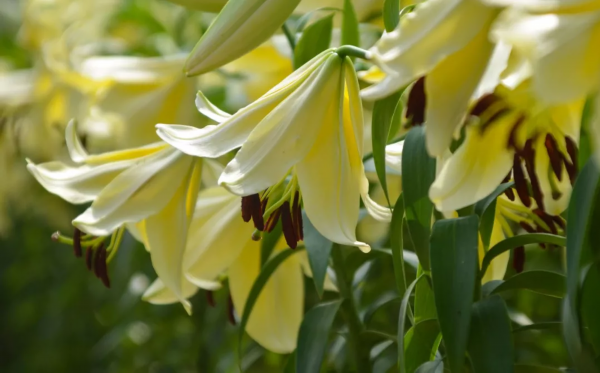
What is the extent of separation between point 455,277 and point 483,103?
0.09 m

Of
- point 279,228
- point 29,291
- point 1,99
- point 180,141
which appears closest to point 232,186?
point 180,141

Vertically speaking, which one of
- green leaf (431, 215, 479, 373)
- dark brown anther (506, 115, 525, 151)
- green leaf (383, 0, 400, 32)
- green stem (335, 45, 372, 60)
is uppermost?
green leaf (383, 0, 400, 32)

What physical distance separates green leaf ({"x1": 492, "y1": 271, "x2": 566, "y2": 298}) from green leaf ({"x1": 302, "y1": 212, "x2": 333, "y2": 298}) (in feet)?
0.39

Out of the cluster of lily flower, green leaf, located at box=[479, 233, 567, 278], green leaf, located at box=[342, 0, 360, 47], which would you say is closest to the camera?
the cluster of lily flower

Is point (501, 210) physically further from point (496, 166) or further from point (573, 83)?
point (573, 83)

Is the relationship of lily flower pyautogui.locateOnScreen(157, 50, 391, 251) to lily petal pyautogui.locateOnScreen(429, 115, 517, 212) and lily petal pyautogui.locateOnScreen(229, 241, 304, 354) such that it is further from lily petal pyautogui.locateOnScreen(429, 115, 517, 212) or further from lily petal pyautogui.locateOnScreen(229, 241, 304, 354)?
lily petal pyautogui.locateOnScreen(229, 241, 304, 354)

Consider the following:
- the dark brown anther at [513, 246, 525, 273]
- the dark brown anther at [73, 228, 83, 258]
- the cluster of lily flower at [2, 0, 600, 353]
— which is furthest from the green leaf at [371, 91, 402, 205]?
the dark brown anther at [73, 228, 83, 258]

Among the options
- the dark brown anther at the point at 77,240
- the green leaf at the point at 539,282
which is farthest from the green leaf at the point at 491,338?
the dark brown anther at the point at 77,240

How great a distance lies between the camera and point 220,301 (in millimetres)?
965

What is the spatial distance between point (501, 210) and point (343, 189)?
133mm

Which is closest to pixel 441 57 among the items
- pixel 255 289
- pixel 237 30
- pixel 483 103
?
pixel 483 103

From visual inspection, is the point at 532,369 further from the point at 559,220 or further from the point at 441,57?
the point at 441,57

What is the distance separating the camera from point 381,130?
40cm

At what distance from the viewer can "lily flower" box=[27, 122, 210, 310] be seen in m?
0.47
